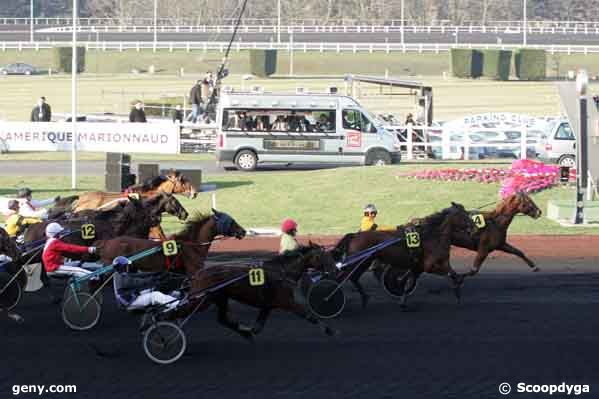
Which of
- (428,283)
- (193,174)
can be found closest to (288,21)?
(193,174)

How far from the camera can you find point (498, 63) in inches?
2510

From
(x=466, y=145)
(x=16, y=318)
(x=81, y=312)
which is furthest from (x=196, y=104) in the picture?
(x=81, y=312)

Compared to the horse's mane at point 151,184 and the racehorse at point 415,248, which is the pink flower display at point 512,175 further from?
the racehorse at point 415,248

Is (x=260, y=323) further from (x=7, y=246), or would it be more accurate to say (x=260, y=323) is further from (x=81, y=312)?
(x=7, y=246)

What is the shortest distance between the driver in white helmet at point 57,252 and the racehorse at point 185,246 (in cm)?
27

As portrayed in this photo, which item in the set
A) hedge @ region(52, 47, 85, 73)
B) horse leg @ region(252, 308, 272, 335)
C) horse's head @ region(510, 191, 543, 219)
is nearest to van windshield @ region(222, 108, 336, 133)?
horse's head @ region(510, 191, 543, 219)

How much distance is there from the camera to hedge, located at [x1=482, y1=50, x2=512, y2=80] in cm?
6366

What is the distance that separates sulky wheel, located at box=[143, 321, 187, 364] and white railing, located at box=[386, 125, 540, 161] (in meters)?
20.9

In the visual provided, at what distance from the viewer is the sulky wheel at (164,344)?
35.8ft

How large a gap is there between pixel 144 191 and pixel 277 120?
496 inches

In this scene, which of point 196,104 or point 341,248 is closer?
point 341,248
